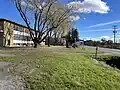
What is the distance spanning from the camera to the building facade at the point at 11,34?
6744 cm

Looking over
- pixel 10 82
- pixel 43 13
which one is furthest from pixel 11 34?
pixel 10 82

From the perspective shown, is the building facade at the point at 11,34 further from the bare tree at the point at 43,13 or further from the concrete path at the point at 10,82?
the concrete path at the point at 10,82

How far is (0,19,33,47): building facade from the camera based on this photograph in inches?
2655

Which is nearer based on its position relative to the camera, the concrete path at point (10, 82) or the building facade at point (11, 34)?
the concrete path at point (10, 82)

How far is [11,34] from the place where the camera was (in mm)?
73750

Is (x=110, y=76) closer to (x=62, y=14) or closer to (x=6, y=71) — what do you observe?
(x=6, y=71)

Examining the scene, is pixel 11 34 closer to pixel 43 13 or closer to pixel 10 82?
pixel 43 13

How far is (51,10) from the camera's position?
2023 inches

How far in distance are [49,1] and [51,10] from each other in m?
3.31

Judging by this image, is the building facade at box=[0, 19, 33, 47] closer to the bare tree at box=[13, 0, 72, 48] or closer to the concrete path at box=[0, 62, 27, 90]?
the bare tree at box=[13, 0, 72, 48]

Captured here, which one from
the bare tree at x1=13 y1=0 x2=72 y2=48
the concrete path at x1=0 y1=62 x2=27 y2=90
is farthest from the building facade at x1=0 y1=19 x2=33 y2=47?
the concrete path at x1=0 y1=62 x2=27 y2=90

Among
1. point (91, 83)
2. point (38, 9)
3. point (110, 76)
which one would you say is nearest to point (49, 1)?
point (38, 9)

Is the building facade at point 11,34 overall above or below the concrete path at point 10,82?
above

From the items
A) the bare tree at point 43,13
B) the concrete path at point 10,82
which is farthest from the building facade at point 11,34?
the concrete path at point 10,82
